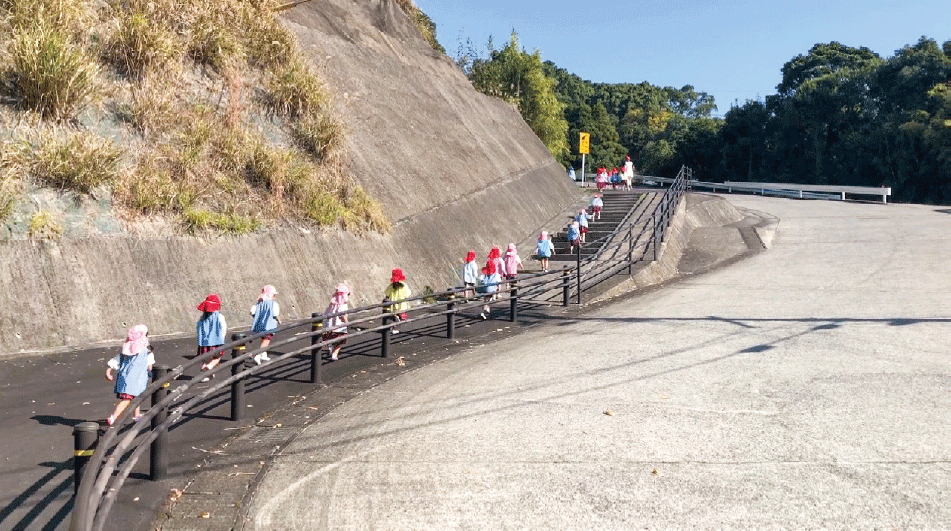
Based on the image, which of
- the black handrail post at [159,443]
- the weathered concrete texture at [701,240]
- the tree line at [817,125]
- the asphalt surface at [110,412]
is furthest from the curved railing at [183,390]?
the tree line at [817,125]

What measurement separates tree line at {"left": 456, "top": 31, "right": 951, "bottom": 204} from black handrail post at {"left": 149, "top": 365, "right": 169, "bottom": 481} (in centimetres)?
3684

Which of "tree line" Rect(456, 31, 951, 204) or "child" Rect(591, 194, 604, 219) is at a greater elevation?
"tree line" Rect(456, 31, 951, 204)

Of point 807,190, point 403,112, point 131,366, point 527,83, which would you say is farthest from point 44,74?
point 807,190

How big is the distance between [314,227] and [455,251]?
17.0 ft

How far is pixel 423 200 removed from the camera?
844 inches

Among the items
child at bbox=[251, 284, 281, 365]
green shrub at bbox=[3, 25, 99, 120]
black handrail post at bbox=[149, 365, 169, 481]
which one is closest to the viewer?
black handrail post at bbox=[149, 365, 169, 481]

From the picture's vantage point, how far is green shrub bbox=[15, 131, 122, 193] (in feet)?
41.7

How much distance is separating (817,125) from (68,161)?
A: 63.1 m

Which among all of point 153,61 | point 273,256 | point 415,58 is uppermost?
point 415,58

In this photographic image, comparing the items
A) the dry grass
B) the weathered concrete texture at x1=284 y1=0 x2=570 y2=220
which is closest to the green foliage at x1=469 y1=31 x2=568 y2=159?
the weathered concrete texture at x1=284 y1=0 x2=570 y2=220

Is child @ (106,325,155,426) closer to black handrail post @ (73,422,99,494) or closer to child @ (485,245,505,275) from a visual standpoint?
black handrail post @ (73,422,99,494)

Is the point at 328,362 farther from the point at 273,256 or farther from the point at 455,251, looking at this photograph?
the point at 455,251

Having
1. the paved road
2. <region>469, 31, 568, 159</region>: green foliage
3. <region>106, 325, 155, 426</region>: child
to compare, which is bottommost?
the paved road

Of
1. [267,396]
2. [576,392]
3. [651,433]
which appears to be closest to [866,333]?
[576,392]
